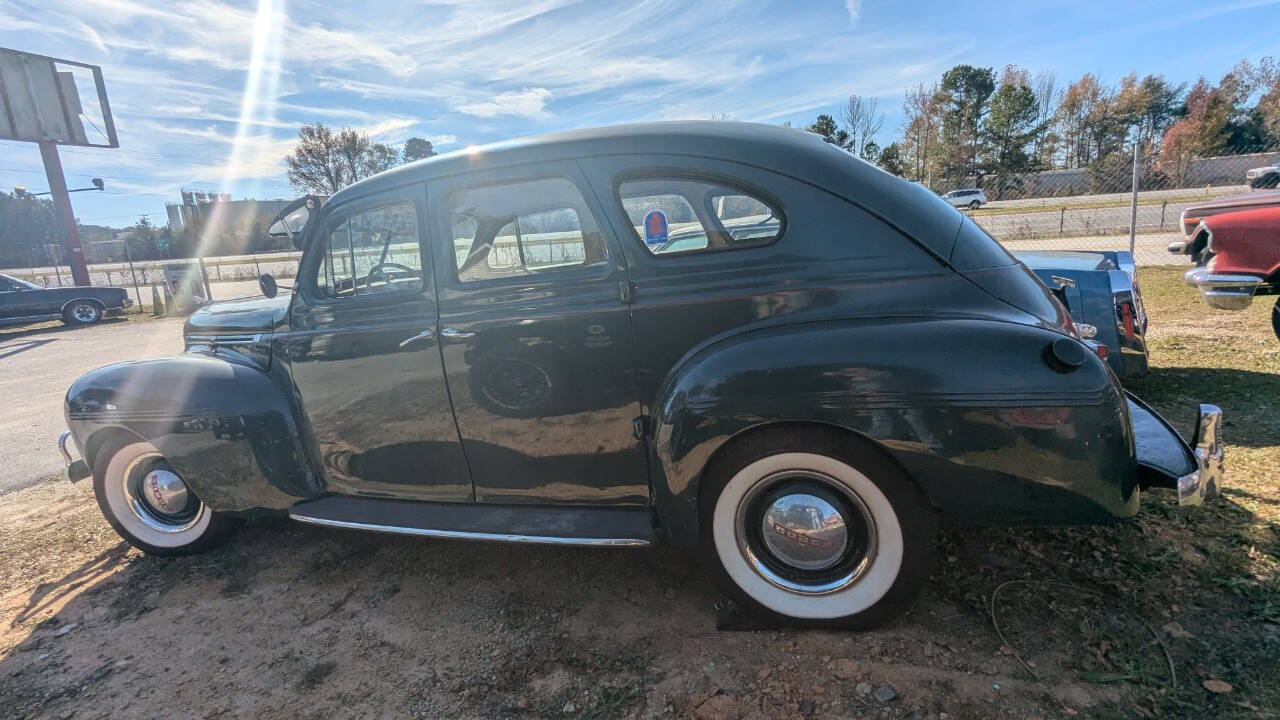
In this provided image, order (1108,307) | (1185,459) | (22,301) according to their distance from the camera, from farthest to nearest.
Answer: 1. (22,301)
2. (1108,307)
3. (1185,459)

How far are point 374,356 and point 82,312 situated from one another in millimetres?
18576

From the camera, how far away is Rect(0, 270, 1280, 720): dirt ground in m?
2.04

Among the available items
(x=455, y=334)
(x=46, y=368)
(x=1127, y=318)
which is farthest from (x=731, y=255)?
(x=46, y=368)

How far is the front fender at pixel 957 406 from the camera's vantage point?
1964 mm

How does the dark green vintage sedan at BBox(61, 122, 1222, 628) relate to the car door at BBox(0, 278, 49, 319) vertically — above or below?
below

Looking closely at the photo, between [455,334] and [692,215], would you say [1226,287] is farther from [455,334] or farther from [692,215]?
[455,334]

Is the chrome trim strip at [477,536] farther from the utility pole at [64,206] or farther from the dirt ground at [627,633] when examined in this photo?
the utility pole at [64,206]

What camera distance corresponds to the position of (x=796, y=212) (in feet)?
7.51

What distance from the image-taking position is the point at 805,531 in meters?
2.26

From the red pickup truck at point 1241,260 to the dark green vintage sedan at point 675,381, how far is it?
3366mm

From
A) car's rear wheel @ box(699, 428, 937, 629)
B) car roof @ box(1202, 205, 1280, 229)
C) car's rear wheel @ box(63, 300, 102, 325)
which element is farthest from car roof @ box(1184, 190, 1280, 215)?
car's rear wheel @ box(63, 300, 102, 325)

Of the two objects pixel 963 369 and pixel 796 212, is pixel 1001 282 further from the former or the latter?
pixel 796 212

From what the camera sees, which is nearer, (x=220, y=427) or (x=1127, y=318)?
(x=220, y=427)

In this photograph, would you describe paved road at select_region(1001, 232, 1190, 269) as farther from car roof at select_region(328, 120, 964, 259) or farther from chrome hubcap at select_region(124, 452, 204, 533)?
chrome hubcap at select_region(124, 452, 204, 533)
